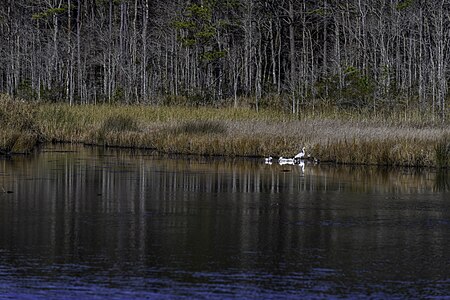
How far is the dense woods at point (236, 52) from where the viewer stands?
40.2 meters

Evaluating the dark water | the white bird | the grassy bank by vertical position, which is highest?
the grassy bank

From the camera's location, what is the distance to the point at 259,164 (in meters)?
24.0

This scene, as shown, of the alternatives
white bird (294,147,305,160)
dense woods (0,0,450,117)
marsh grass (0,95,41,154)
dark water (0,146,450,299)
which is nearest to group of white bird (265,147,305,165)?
white bird (294,147,305,160)

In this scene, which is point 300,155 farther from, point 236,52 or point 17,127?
point 236,52

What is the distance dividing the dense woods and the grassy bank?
5143 millimetres

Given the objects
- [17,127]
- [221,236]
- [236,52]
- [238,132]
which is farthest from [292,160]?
[236,52]

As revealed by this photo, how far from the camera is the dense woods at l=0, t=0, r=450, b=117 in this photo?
132ft

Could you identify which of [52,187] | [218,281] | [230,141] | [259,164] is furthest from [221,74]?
[218,281]

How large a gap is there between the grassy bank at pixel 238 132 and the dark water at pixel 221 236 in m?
4.06

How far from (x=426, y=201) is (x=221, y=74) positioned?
3494cm

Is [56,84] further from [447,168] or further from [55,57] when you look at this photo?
[447,168]

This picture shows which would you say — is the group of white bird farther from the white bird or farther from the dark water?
the dark water

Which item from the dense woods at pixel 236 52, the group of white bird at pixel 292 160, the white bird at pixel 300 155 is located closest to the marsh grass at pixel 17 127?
the group of white bird at pixel 292 160

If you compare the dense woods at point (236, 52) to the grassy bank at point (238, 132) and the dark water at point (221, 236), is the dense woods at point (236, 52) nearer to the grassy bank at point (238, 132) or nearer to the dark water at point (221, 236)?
the grassy bank at point (238, 132)
